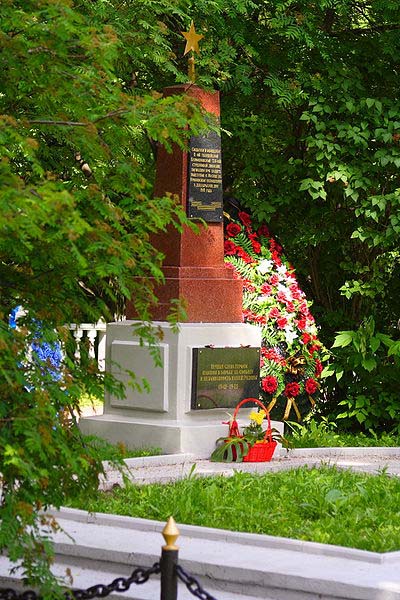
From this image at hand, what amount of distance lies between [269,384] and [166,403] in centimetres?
152

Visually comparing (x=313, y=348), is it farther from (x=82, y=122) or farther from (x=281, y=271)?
(x=82, y=122)

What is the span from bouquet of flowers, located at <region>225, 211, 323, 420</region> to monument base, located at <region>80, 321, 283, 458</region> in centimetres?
111

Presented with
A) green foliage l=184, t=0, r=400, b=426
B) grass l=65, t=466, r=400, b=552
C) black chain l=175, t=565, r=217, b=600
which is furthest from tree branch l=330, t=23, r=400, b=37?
black chain l=175, t=565, r=217, b=600

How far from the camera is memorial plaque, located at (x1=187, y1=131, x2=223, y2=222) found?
10844mm

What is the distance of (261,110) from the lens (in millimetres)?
13555

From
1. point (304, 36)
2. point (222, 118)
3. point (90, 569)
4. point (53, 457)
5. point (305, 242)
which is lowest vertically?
point (90, 569)

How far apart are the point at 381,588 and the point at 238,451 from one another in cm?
415

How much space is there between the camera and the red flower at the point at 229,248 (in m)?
12.3

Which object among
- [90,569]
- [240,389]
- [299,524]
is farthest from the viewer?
[240,389]

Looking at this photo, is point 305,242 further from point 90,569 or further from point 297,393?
point 90,569

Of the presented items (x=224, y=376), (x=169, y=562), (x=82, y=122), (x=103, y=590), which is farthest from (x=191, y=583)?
(x=224, y=376)

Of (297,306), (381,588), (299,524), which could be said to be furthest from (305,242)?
(381,588)

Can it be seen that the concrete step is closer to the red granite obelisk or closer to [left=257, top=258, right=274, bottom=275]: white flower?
the red granite obelisk

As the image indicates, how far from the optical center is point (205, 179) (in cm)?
1092
